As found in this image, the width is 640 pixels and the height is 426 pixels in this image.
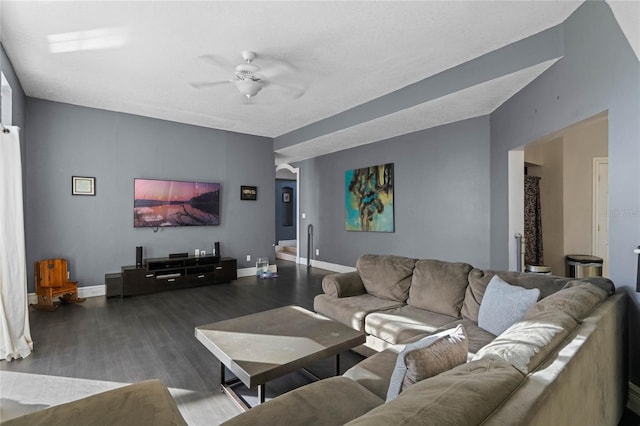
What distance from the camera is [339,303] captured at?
3.13m

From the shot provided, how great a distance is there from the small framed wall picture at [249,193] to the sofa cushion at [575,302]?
565 cm

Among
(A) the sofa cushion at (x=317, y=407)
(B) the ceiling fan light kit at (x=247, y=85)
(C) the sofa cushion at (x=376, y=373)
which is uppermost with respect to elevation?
(B) the ceiling fan light kit at (x=247, y=85)

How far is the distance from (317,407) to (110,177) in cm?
533

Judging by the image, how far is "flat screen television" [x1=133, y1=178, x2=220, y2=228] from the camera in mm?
5473

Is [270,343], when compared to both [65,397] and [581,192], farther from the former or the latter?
[581,192]

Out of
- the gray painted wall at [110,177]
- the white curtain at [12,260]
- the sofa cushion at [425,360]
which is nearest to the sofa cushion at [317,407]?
the sofa cushion at [425,360]

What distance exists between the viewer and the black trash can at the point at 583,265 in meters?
4.58

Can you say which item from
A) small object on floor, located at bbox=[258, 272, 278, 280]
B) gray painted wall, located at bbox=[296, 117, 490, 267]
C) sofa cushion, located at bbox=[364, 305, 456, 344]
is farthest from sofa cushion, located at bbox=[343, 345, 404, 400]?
small object on floor, located at bbox=[258, 272, 278, 280]

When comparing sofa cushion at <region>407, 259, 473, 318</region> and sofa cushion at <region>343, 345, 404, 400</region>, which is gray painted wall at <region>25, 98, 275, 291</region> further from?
sofa cushion at <region>343, 345, 404, 400</region>

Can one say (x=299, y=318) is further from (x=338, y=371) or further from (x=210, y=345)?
(x=210, y=345)

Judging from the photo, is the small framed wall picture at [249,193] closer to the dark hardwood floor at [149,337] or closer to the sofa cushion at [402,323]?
the dark hardwood floor at [149,337]

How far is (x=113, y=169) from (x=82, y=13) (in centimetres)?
303

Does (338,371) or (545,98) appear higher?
(545,98)

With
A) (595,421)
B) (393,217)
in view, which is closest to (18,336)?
(595,421)
